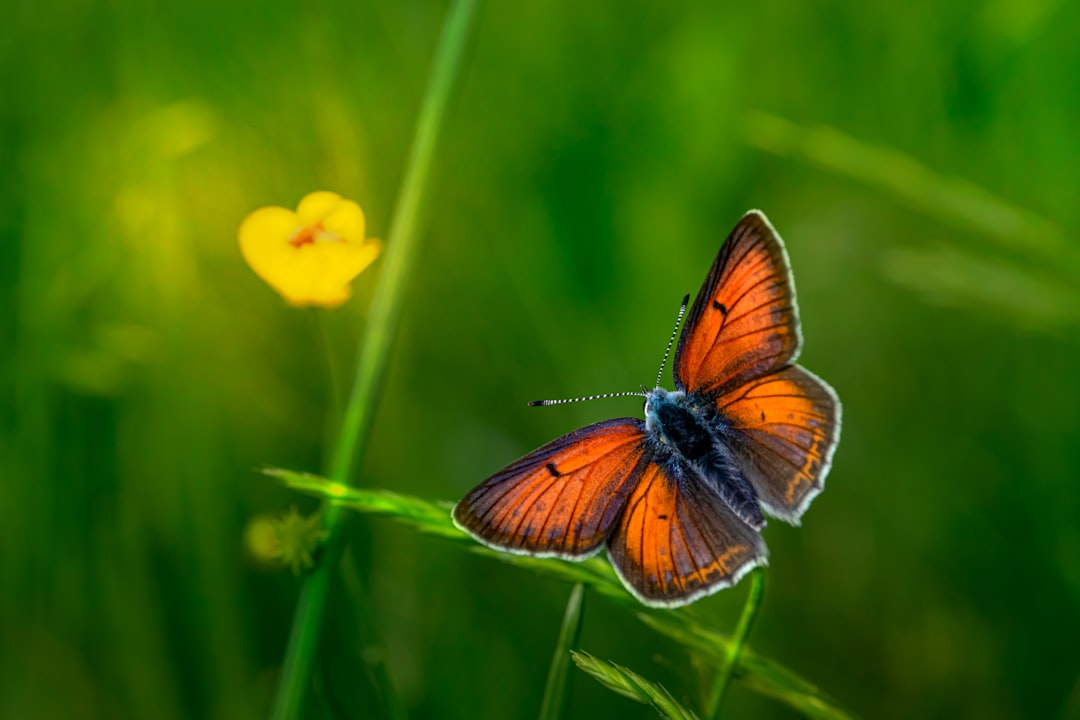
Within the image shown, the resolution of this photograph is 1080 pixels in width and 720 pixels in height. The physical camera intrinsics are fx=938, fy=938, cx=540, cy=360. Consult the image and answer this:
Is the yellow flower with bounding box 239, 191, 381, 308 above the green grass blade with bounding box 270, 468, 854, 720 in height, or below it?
above

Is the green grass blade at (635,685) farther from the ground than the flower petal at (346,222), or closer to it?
closer to it

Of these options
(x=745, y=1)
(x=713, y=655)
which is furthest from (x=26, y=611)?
(x=745, y=1)

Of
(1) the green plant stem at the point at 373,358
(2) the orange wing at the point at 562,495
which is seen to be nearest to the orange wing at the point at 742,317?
(2) the orange wing at the point at 562,495

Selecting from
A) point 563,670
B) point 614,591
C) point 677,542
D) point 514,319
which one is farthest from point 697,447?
point 514,319

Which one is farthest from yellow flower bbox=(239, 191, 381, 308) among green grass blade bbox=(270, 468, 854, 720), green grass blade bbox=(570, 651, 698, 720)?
green grass blade bbox=(570, 651, 698, 720)

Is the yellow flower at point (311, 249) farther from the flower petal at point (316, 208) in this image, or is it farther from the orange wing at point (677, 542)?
the orange wing at point (677, 542)

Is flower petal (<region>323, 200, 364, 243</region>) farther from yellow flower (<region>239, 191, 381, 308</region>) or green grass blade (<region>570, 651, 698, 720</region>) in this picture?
green grass blade (<region>570, 651, 698, 720</region>)
